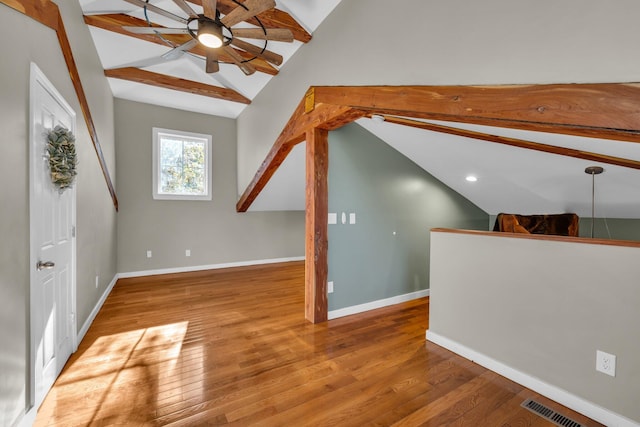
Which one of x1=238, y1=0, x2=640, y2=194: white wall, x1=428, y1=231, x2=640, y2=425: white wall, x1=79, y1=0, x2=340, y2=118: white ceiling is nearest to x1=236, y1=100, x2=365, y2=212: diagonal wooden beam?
x1=238, y1=0, x2=640, y2=194: white wall

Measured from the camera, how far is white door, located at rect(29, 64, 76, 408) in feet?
5.23

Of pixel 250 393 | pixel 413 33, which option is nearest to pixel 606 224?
pixel 413 33

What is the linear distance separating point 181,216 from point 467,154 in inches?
182

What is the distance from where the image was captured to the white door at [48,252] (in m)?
1.59

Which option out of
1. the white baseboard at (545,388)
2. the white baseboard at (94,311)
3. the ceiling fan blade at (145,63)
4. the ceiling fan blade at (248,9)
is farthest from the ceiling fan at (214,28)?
the white baseboard at (545,388)

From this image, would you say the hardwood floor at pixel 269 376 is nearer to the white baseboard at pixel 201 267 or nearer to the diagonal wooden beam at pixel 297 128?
the white baseboard at pixel 201 267

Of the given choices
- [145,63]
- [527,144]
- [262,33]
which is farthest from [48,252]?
[527,144]

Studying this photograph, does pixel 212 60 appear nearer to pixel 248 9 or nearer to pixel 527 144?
pixel 248 9

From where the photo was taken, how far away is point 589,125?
1.22 m

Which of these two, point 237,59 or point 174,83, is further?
point 174,83

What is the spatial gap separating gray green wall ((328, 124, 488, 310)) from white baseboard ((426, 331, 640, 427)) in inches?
43.3

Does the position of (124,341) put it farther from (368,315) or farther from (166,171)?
(166,171)

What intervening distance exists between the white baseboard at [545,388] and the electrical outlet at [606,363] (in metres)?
0.21

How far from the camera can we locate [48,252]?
182 centimetres
